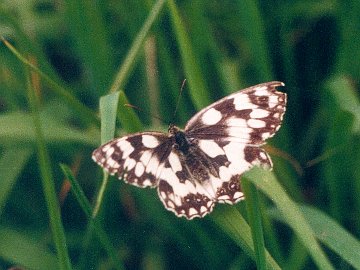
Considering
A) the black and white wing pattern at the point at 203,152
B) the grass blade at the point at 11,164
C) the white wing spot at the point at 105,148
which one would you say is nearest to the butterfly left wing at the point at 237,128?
the black and white wing pattern at the point at 203,152

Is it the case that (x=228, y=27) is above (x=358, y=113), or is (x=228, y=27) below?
above

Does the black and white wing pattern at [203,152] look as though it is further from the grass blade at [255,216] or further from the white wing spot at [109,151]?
the grass blade at [255,216]

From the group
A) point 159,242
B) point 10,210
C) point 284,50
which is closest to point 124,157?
point 159,242

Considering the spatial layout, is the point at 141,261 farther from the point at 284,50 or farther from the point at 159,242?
the point at 284,50

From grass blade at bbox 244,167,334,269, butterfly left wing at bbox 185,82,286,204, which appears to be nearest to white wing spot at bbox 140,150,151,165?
butterfly left wing at bbox 185,82,286,204

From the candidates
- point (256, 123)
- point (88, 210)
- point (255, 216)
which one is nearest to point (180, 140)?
point (256, 123)
